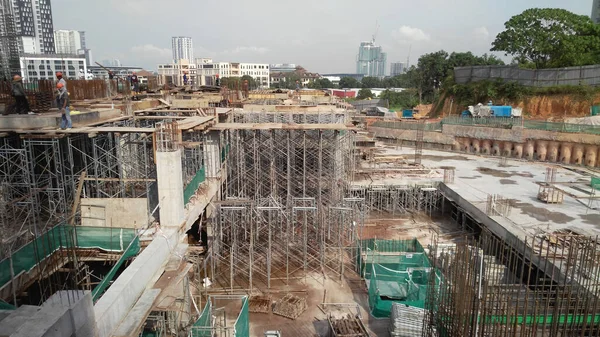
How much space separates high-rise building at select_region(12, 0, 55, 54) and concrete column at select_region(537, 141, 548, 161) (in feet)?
347

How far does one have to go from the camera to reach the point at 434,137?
32.7m

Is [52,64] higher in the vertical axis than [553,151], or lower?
higher

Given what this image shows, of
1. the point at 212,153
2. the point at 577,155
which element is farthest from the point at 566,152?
the point at 212,153

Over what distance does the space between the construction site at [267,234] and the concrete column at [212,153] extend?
5 cm

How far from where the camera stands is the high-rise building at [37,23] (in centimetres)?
9977

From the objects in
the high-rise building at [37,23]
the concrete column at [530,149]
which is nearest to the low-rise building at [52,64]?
the high-rise building at [37,23]

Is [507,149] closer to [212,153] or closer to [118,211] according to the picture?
[212,153]

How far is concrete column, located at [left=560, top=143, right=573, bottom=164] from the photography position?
87.7ft

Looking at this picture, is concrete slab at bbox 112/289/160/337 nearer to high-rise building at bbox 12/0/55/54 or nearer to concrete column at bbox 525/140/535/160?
concrete column at bbox 525/140/535/160

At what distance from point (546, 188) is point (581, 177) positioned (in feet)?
17.1

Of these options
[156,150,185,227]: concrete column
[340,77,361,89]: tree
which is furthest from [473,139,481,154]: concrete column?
[340,77,361,89]: tree

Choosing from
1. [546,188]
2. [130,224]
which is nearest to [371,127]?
[546,188]

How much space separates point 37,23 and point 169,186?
413 ft

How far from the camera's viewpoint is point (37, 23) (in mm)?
110250
